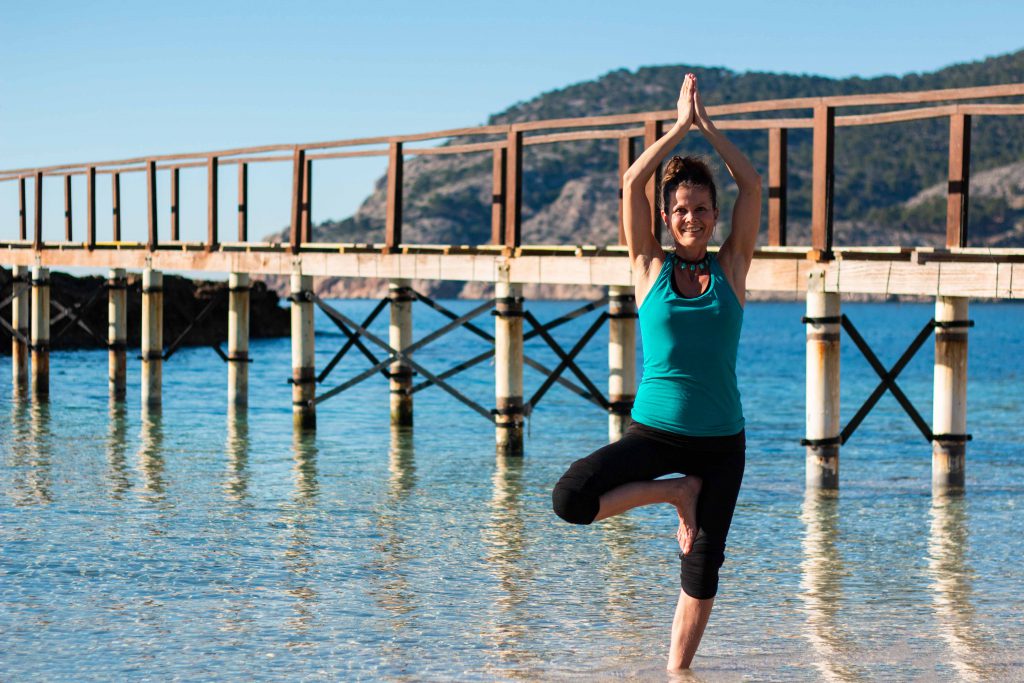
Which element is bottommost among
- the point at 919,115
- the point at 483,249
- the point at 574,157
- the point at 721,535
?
the point at 721,535

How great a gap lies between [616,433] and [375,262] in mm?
3502

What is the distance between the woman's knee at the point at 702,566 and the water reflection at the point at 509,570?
1.52 meters

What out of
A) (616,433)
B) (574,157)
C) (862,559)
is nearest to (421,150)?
(616,433)

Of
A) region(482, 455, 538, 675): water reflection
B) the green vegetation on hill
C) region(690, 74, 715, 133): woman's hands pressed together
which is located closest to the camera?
region(690, 74, 715, 133): woman's hands pressed together

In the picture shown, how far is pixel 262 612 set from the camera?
8.00 meters

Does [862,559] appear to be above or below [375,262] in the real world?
below

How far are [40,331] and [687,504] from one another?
843 inches

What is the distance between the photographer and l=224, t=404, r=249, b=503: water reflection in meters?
13.3

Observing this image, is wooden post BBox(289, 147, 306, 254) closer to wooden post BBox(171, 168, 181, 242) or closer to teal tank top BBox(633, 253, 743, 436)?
wooden post BBox(171, 168, 181, 242)

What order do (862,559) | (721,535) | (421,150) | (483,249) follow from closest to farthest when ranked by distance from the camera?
(721,535) → (862,559) → (483,249) → (421,150)

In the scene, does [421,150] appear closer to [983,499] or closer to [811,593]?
[983,499]

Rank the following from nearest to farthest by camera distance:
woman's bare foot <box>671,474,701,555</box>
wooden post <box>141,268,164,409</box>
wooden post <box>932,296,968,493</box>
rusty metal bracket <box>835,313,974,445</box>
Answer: woman's bare foot <box>671,474,701,555</box> < wooden post <box>932,296,968,493</box> < rusty metal bracket <box>835,313,974,445</box> < wooden post <box>141,268,164,409</box>

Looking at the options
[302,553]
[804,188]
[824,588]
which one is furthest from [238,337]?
[804,188]

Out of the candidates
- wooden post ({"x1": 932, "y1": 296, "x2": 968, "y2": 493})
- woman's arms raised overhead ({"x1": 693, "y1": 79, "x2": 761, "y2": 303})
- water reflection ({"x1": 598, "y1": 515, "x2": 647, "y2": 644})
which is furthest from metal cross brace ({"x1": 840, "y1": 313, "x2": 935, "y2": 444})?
woman's arms raised overhead ({"x1": 693, "y1": 79, "x2": 761, "y2": 303})
